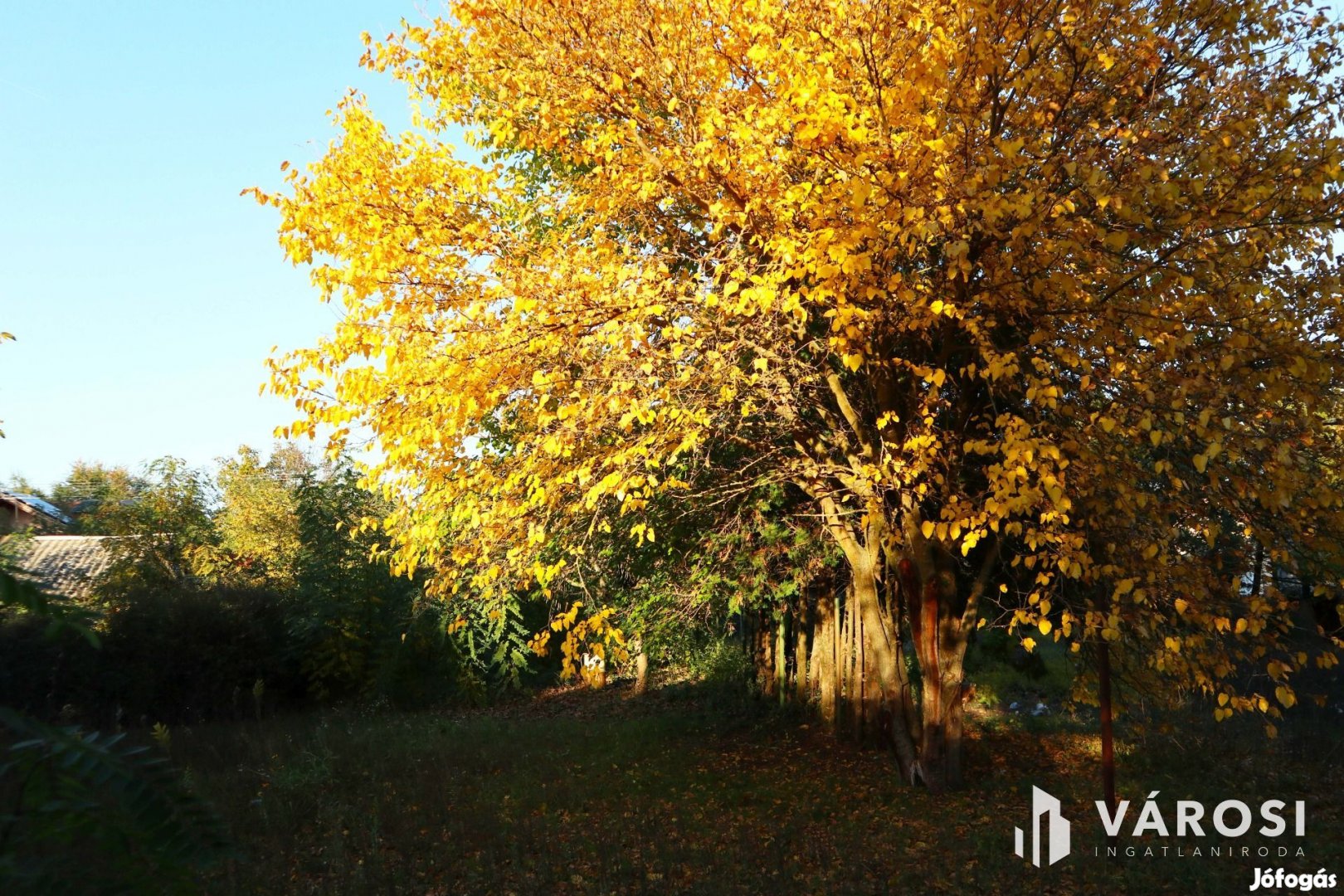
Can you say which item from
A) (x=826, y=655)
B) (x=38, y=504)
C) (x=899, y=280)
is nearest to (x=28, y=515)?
(x=38, y=504)

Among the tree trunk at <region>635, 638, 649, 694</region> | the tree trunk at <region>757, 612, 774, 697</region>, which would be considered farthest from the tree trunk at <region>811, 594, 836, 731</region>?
the tree trunk at <region>635, 638, 649, 694</region>

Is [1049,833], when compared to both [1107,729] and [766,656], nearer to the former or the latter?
[1107,729]

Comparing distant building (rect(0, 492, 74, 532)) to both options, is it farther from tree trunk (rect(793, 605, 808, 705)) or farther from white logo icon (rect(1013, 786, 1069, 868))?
tree trunk (rect(793, 605, 808, 705))

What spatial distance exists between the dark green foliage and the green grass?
494 cm

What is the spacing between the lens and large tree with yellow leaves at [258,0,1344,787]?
6582 millimetres

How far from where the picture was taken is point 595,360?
792cm

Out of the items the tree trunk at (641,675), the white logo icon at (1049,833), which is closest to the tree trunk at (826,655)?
the white logo icon at (1049,833)

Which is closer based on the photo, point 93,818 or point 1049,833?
point 93,818

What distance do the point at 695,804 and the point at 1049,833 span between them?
3265mm

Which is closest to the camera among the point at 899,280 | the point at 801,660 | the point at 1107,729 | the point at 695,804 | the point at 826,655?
the point at 899,280

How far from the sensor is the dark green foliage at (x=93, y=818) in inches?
35.4

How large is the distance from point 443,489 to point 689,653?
10.2 m

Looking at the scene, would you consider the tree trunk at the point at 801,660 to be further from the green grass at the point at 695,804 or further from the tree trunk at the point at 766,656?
the tree trunk at the point at 766,656

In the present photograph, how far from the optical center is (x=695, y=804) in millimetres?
9500
